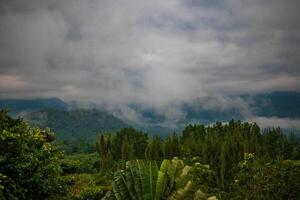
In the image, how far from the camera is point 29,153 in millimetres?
25141

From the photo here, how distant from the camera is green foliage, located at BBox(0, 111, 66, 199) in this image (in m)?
23.6

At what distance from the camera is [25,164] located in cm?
2441

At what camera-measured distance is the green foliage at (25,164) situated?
23625 millimetres

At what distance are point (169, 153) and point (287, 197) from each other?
75.4m

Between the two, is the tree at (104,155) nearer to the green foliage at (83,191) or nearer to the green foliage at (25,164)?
the green foliage at (83,191)

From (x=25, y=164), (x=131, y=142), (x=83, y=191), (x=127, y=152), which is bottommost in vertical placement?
(x=127, y=152)

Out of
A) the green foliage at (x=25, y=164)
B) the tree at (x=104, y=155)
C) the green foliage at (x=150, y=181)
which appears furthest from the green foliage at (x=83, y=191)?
the tree at (x=104, y=155)

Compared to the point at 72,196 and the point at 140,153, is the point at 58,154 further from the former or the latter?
the point at 140,153

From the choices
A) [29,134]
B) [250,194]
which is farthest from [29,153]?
[250,194]

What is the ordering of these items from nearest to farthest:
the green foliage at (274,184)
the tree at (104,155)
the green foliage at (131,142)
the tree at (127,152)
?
the green foliage at (274,184) < the tree at (104,155) < the tree at (127,152) < the green foliage at (131,142)

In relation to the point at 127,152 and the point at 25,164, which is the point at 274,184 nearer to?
the point at 25,164

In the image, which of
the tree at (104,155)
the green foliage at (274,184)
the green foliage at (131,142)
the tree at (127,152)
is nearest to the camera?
the green foliage at (274,184)

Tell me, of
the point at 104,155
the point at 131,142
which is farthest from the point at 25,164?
the point at 131,142

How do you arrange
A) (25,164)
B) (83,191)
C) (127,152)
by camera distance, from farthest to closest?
(127,152), (83,191), (25,164)
